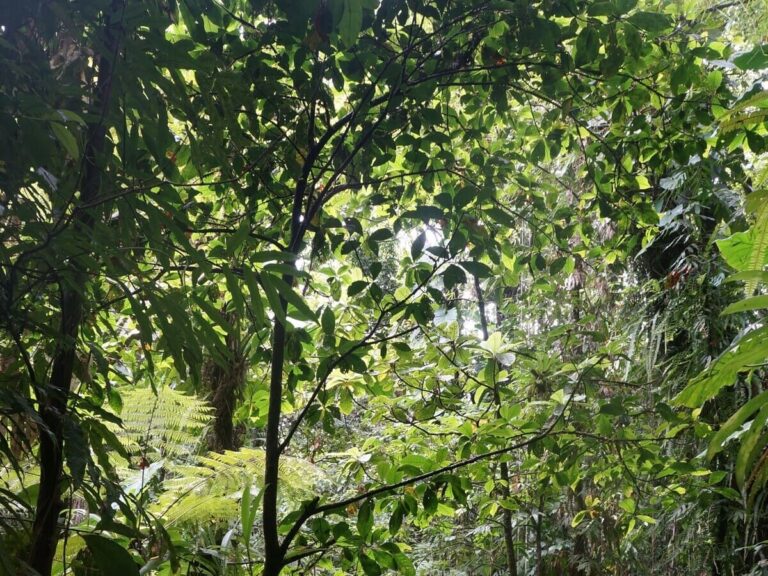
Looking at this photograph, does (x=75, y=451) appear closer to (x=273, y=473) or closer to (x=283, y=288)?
(x=283, y=288)

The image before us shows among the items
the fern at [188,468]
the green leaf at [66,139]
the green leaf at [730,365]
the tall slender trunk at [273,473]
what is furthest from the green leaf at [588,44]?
the fern at [188,468]

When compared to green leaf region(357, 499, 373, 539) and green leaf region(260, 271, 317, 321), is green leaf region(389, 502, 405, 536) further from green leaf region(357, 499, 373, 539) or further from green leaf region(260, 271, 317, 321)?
green leaf region(260, 271, 317, 321)

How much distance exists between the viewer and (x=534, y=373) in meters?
1.26

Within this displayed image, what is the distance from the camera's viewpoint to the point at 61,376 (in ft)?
2.47

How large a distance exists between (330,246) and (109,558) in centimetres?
88

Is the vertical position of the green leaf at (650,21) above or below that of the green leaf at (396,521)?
above

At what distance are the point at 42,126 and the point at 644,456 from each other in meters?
1.15

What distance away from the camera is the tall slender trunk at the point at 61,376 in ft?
2.12

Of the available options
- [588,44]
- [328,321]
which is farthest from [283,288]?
[588,44]

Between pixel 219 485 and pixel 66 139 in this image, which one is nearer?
pixel 66 139

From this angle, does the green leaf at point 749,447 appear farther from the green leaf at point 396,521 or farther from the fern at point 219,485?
the fern at point 219,485

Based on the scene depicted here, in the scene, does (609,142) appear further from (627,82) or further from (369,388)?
(369,388)

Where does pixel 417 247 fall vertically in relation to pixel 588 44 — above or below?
below

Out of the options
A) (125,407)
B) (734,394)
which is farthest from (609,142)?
(125,407)
